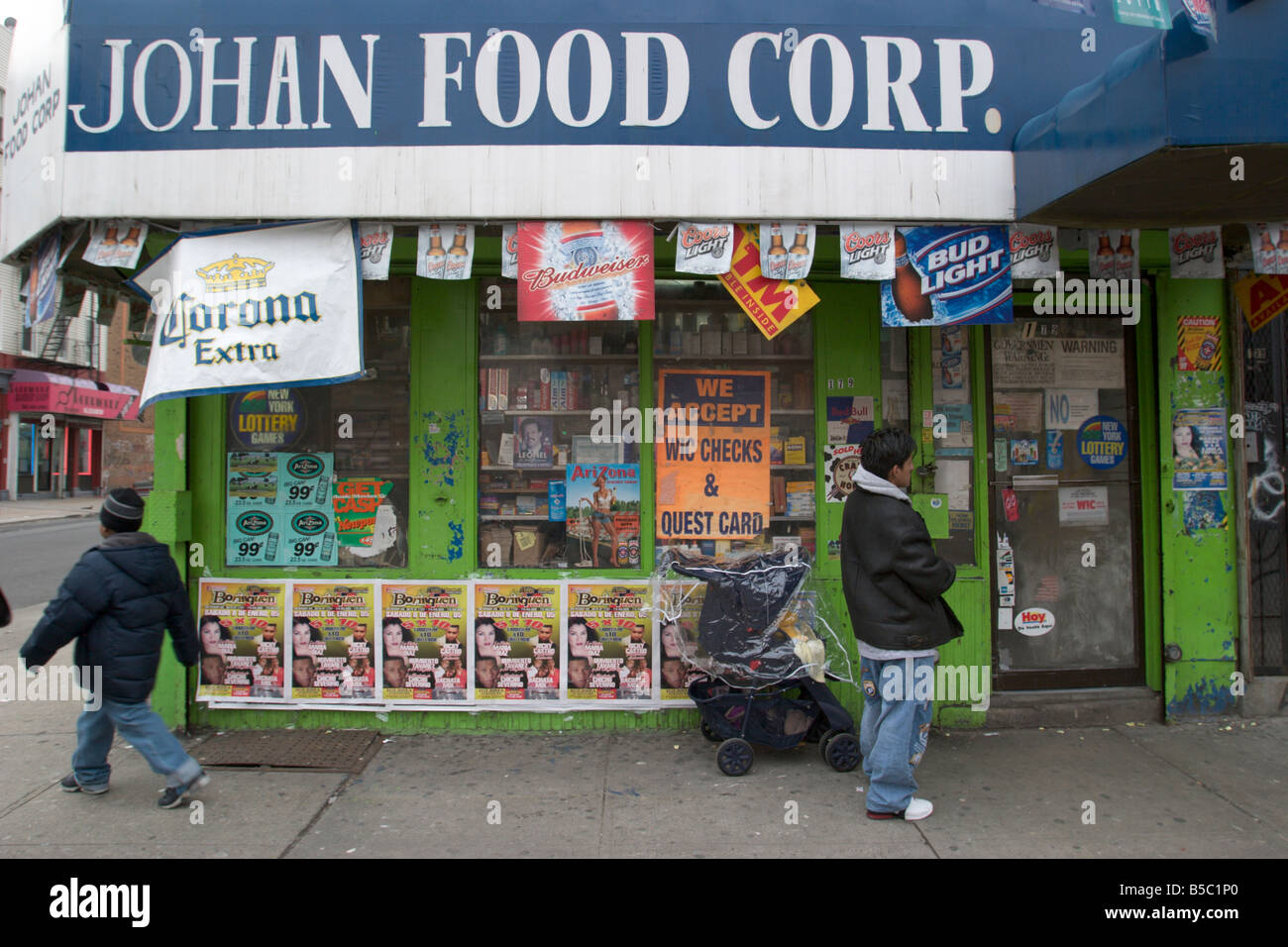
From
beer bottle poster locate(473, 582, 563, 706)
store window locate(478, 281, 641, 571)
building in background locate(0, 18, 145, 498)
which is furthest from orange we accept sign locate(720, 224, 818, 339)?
building in background locate(0, 18, 145, 498)

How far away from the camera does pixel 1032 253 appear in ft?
16.2

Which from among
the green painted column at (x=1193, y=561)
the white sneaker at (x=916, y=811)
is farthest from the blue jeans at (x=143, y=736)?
the green painted column at (x=1193, y=561)

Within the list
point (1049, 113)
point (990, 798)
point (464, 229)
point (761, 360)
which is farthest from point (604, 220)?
point (990, 798)

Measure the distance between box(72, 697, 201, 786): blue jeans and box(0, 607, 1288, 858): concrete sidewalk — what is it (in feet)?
0.84

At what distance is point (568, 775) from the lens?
4.69 m

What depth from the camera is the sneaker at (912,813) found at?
4.14m

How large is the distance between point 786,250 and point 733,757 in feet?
9.95

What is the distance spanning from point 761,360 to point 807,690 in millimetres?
2267

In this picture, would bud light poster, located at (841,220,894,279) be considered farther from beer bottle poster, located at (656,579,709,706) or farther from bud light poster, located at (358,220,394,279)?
bud light poster, located at (358,220,394,279)

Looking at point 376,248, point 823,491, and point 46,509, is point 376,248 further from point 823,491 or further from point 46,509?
point 46,509

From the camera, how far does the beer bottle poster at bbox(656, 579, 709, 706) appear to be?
5.25 metres

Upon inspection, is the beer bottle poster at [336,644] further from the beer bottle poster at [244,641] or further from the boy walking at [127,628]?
the boy walking at [127,628]

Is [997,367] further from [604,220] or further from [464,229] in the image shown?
Answer: [464,229]

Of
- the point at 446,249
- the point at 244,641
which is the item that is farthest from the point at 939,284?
the point at 244,641
